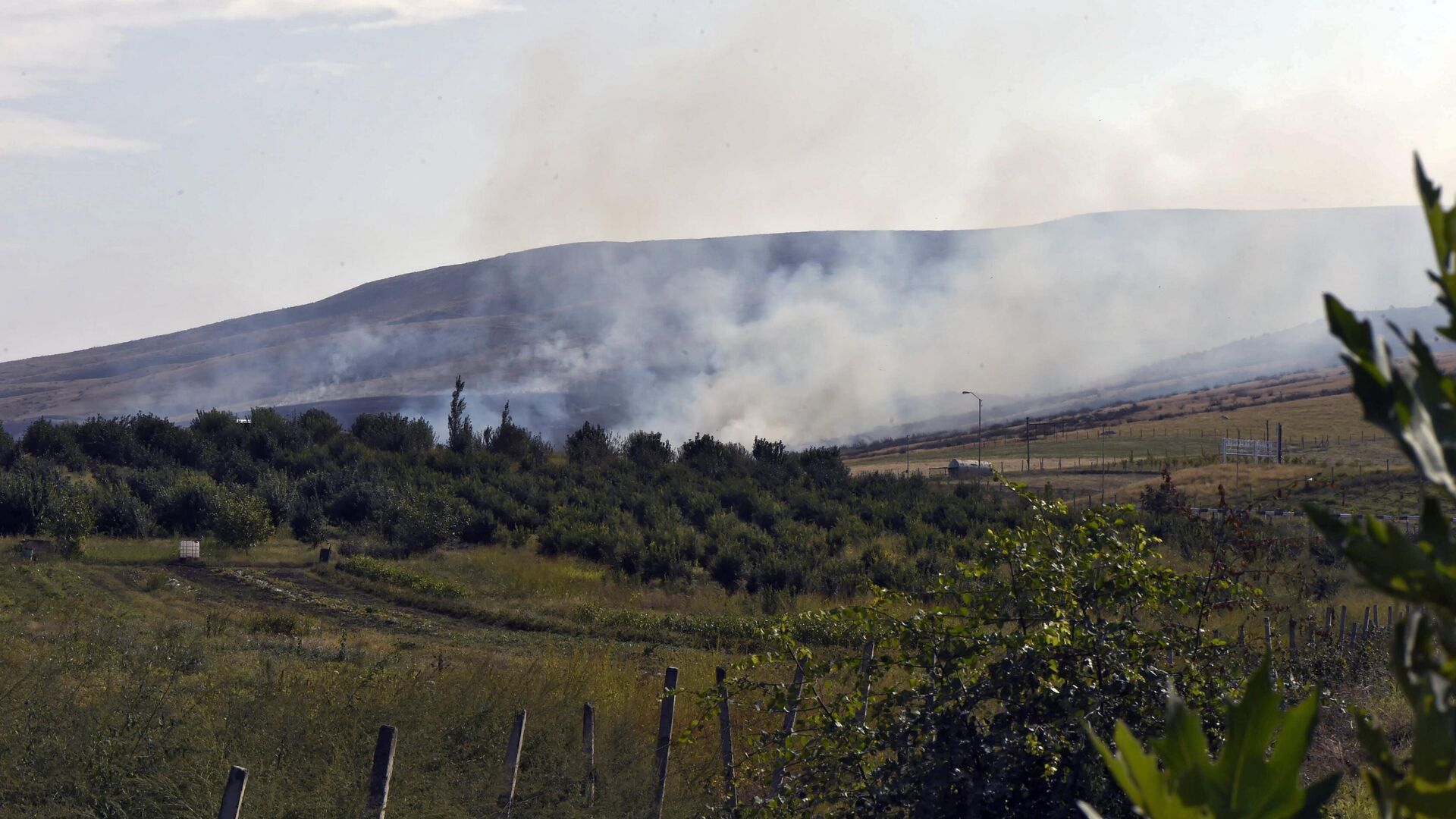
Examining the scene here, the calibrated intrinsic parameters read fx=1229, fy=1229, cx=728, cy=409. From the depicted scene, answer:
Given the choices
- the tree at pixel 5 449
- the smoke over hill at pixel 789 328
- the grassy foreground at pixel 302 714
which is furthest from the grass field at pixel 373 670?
the smoke over hill at pixel 789 328

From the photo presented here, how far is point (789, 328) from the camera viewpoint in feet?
441

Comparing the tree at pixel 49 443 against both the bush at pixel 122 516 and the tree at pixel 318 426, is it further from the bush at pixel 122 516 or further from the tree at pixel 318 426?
the bush at pixel 122 516

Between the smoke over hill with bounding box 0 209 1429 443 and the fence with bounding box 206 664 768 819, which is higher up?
the smoke over hill with bounding box 0 209 1429 443

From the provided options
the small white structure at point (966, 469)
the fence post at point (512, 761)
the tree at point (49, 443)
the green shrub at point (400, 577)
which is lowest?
the small white structure at point (966, 469)

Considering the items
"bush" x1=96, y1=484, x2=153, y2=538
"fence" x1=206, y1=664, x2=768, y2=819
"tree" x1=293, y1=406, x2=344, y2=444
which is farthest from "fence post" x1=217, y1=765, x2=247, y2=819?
"tree" x1=293, y1=406, x2=344, y2=444

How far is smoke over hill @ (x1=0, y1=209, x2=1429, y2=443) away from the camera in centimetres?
12556

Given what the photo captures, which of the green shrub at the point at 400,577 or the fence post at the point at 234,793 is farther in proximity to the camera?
the green shrub at the point at 400,577

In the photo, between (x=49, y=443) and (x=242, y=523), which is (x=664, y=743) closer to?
(x=242, y=523)

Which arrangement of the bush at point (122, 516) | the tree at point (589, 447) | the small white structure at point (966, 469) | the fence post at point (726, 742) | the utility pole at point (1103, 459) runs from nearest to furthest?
1. the fence post at point (726, 742)
2. the bush at point (122, 516)
3. the tree at point (589, 447)
4. the utility pole at point (1103, 459)
5. the small white structure at point (966, 469)

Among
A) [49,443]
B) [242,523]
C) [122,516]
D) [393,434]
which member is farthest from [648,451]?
[49,443]

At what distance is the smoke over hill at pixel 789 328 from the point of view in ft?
412

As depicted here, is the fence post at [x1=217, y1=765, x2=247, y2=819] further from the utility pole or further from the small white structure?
the small white structure

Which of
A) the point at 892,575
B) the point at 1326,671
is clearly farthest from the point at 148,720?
the point at 892,575

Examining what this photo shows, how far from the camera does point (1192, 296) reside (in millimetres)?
170750
